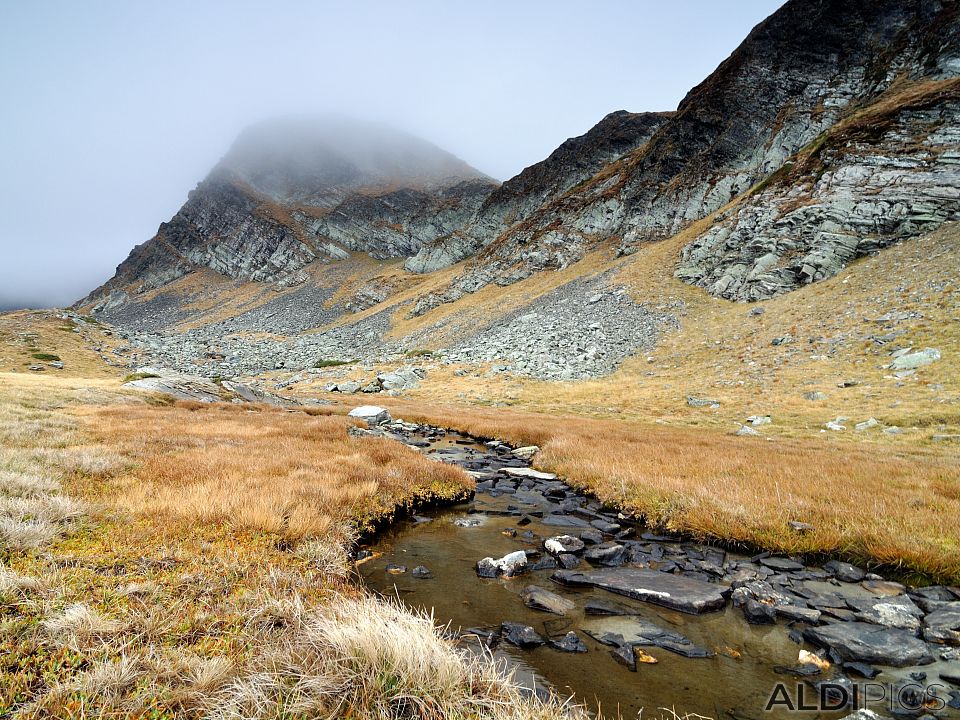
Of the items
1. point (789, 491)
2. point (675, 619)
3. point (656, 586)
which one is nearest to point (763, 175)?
point (789, 491)

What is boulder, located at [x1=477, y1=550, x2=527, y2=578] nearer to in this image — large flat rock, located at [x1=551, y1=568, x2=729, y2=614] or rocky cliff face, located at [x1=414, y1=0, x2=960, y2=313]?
large flat rock, located at [x1=551, y1=568, x2=729, y2=614]

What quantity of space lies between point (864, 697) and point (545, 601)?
3464mm

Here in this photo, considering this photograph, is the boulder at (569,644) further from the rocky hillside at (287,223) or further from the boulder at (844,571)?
the rocky hillside at (287,223)

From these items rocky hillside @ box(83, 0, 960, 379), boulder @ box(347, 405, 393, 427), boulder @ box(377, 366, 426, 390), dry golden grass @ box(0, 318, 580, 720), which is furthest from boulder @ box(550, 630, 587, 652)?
boulder @ box(377, 366, 426, 390)

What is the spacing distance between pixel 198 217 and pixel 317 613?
664 feet

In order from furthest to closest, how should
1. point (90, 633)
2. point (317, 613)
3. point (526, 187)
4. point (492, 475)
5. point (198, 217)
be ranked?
1. point (198, 217)
2. point (526, 187)
3. point (492, 475)
4. point (317, 613)
5. point (90, 633)

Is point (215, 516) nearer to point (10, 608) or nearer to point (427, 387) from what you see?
point (10, 608)

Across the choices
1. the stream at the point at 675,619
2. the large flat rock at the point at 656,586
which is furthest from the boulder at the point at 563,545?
the large flat rock at the point at 656,586

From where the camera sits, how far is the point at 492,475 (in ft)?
44.2

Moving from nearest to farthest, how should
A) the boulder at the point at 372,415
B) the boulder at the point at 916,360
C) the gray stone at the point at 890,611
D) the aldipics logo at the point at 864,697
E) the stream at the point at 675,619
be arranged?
the aldipics logo at the point at 864,697 < the stream at the point at 675,619 < the gray stone at the point at 890,611 < the boulder at the point at 916,360 < the boulder at the point at 372,415

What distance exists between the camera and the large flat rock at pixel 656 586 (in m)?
5.96

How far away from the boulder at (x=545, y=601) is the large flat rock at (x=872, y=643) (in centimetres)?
298

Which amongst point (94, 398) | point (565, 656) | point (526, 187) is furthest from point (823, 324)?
point (526, 187)

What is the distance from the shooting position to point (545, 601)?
602 cm
